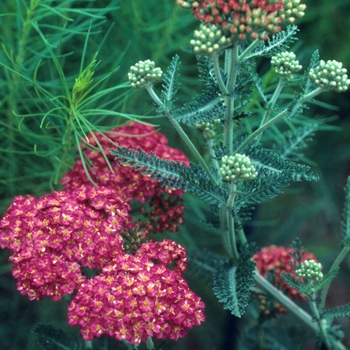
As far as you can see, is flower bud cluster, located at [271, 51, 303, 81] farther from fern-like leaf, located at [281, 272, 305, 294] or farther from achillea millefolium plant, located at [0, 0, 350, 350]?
fern-like leaf, located at [281, 272, 305, 294]

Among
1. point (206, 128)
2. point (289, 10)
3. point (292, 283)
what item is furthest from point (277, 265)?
point (289, 10)

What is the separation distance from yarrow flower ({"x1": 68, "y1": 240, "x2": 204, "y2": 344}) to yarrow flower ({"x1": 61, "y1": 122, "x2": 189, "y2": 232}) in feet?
0.64

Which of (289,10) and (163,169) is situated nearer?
(289,10)

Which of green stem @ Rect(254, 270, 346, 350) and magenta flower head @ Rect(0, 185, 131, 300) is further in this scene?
green stem @ Rect(254, 270, 346, 350)

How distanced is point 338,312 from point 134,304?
399 mm

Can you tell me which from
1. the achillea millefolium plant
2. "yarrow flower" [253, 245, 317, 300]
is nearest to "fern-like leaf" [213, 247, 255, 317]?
the achillea millefolium plant

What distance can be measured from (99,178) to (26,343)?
2.56 feet

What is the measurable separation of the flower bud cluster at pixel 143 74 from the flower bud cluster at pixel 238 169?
176 millimetres

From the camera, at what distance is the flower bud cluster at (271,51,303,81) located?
0.95 m

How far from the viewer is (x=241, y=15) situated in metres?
0.79

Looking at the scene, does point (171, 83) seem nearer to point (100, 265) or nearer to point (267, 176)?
point (267, 176)

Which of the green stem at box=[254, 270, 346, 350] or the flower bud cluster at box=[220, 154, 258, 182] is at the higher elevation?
the flower bud cluster at box=[220, 154, 258, 182]

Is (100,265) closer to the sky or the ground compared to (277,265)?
closer to the ground

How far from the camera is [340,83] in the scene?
870 mm
